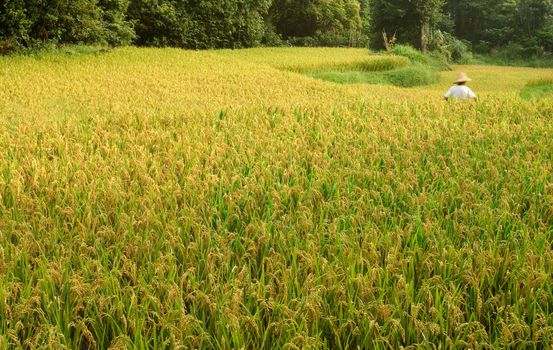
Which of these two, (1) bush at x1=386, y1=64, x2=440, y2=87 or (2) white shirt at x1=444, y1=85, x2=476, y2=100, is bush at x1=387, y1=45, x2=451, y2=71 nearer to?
(1) bush at x1=386, y1=64, x2=440, y2=87

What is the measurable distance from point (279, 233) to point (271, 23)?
105ft

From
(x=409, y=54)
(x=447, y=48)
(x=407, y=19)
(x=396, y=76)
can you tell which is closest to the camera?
(x=396, y=76)

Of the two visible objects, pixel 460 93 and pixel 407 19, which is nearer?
pixel 460 93

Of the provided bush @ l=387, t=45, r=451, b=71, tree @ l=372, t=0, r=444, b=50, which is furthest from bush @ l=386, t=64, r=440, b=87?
tree @ l=372, t=0, r=444, b=50

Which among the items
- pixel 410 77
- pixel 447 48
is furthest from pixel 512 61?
pixel 410 77

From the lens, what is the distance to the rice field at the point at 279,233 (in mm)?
2240

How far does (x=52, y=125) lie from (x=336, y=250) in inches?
177

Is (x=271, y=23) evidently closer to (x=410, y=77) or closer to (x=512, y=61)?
(x=410, y=77)

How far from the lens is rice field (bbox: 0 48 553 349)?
2240mm

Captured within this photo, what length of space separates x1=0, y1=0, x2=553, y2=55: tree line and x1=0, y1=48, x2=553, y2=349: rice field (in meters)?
10.8

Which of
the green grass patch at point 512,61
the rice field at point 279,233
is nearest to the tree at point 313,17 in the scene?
the green grass patch at point 512,61

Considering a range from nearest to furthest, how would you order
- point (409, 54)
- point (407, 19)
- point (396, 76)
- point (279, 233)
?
point (279, 233) < point (396, 76) < point (409, 54) < point (407, 19)

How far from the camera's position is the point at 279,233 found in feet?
10.1

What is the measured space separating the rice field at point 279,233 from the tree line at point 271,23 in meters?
10.8
